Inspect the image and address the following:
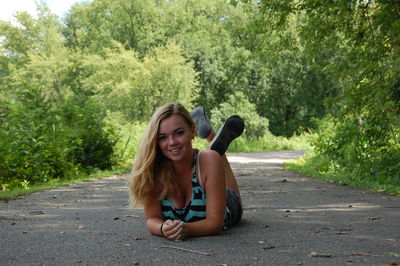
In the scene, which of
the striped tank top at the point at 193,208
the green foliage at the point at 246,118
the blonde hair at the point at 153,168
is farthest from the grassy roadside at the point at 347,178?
the green foliage at the point at 246,118

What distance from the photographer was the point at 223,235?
4020mm

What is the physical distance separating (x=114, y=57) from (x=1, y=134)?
2897 cm

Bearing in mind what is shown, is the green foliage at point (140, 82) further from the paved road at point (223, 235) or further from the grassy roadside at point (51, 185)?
the paved road at point (223, 235)

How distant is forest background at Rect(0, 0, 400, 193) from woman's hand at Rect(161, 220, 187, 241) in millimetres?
4732

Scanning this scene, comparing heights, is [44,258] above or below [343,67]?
below

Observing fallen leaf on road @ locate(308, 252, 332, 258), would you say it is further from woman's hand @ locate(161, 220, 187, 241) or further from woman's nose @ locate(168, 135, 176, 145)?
woman's nose @ locate(168, 135, 176, 145)

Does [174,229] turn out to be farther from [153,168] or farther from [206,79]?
[206,79]

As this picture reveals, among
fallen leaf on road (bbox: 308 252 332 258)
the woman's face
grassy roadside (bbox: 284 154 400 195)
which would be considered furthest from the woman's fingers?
grassy roadside (bbox: 284 154 400 195)

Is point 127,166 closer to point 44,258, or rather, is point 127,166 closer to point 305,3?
point 305,3

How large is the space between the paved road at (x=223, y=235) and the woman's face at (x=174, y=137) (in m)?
0.73

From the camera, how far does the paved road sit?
318 centimetres

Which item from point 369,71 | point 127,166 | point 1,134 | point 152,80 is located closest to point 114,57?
point 152,80

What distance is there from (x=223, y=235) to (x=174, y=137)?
0.99 metres

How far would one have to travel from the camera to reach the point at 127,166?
14656 millimetres
